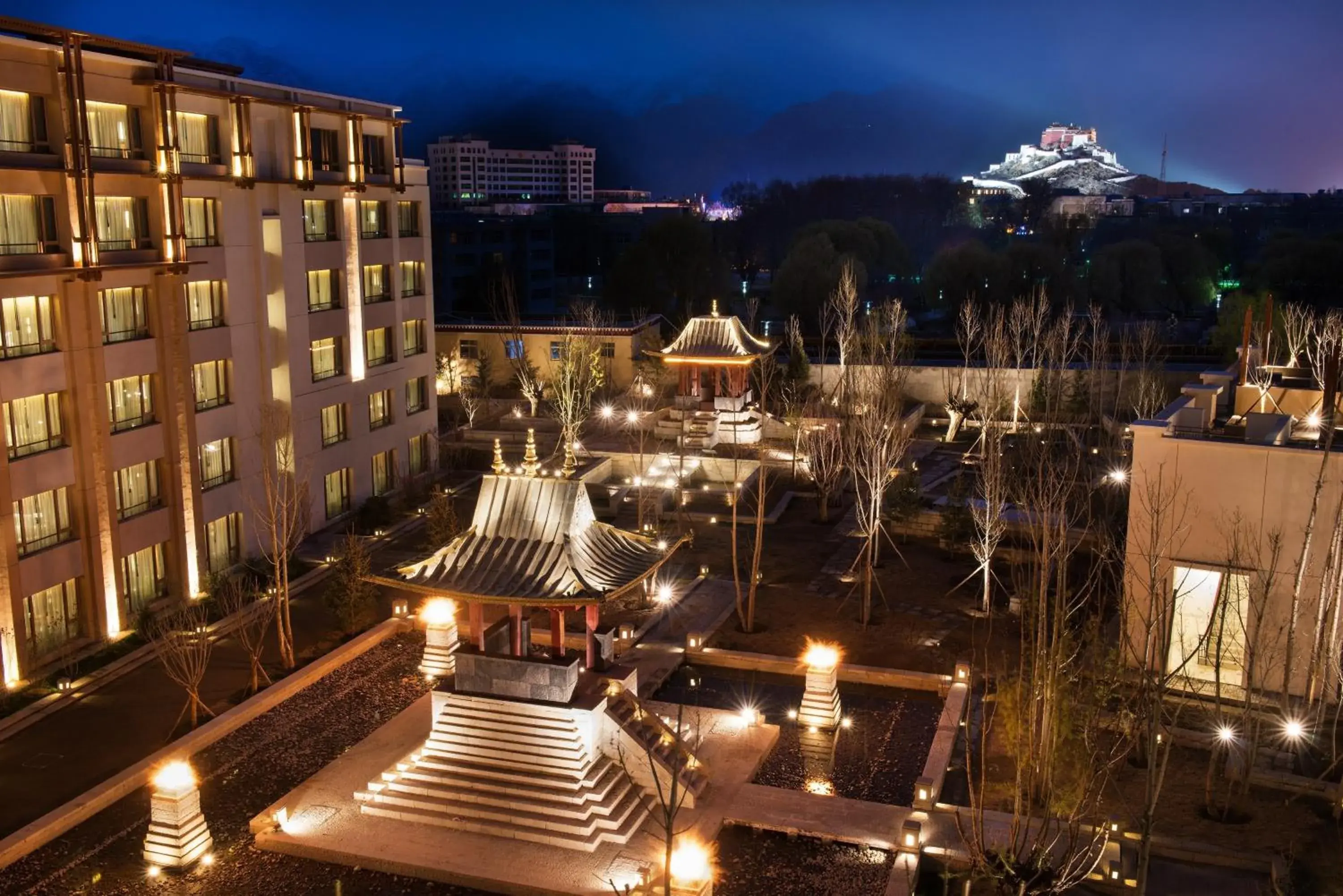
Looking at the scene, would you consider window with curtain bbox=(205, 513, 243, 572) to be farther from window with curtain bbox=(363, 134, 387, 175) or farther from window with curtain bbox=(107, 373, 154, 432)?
window with curtain bbox=(363, 134, 387, 175)

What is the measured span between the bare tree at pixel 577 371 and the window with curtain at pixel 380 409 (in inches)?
209

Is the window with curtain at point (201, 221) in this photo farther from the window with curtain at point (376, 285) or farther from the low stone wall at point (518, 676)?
the low stone wall at point (518, 676)

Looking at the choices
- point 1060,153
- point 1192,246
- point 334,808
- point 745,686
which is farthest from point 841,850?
point 1060,153

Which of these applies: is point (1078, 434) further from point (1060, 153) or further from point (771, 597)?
point (1060, 153)

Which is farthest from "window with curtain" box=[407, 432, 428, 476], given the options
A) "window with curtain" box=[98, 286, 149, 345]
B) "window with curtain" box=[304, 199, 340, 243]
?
"window with curtain" box=[98, 286, 149, 345]

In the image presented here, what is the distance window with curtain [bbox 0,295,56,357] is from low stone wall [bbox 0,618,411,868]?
813cm

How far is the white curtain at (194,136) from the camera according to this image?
25.2 m

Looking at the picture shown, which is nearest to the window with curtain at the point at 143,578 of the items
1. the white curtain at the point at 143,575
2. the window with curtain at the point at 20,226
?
the white curtain at the point at 143,575

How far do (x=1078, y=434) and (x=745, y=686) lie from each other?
21.2 metres

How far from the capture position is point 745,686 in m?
21.2

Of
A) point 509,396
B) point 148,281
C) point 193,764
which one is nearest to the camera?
point 193,764

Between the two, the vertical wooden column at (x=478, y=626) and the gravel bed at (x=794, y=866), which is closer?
the gravel bed at (x=794, y=866)

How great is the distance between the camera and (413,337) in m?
36.0

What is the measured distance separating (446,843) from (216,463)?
14621mm
